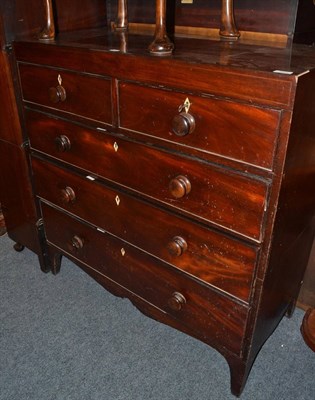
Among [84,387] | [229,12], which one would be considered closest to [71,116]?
[229,12]

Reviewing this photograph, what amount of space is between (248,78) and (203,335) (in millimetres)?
841

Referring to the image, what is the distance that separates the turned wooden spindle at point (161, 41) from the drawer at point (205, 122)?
0.11m

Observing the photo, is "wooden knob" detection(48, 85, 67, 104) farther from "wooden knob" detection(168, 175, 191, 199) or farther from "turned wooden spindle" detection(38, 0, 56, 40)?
"wooden knob" detection(168, 175, 191, 199)

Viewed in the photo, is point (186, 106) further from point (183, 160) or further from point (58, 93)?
point (58, 93)

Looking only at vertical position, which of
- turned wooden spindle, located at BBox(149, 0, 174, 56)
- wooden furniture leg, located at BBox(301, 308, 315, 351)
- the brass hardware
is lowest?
wooden furniture leg, located at BBox(301, 308, 315, 351)

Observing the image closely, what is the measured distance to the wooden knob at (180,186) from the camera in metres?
1.06

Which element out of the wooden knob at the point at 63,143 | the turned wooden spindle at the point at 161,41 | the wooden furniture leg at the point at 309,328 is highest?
the turned wooden spindle at the point at 161,41

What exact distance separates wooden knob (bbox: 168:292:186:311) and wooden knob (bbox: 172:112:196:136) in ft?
1.84

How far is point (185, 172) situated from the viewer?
1.06m

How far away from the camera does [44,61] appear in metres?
1.27

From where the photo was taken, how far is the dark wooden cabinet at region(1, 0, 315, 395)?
906 millimetres

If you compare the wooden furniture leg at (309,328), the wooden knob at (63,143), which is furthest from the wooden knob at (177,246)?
the wooden furniture leg at (309,328)

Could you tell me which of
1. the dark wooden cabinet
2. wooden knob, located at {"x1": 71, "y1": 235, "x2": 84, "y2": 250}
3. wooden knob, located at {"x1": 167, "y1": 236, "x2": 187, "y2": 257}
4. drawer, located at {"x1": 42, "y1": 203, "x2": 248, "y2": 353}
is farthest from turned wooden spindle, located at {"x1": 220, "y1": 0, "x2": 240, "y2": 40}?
wooden knob, located at {"x1": 71, "y1": 235, "x2": 84, "y2": 250}

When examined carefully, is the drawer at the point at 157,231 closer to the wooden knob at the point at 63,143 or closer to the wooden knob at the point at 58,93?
the wooden knob at the point at 63,143
